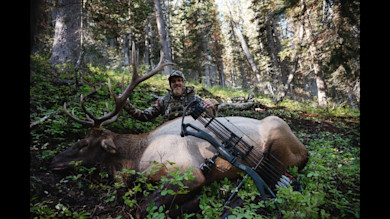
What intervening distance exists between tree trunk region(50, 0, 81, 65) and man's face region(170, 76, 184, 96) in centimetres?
468

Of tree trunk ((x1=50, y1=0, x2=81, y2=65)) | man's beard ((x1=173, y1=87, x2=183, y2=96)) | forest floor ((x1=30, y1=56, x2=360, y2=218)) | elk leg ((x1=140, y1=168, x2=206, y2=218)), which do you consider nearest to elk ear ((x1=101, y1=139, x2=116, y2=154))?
forest floor ((x1=30, y1=56, x2=360, y2=218))

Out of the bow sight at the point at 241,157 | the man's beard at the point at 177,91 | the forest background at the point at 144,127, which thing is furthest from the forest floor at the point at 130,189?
the man's beard at the point at 177,91

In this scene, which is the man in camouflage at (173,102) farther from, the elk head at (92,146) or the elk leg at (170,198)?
the elk leg at (170,198)

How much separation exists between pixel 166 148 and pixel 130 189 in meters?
0.81

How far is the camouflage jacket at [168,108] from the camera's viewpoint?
4.29m

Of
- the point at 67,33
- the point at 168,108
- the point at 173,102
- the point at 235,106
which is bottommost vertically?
the point at 235,106

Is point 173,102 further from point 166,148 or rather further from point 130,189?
point 130,189

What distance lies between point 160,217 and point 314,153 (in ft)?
10.7

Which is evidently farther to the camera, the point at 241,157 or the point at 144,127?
the point at 144,127

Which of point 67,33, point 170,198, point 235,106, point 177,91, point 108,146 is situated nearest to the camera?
point 170,198

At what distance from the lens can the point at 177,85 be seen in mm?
4707

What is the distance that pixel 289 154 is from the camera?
3318 mm

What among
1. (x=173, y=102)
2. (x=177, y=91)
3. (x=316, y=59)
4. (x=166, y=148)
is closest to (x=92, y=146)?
(x=166, y=148)
